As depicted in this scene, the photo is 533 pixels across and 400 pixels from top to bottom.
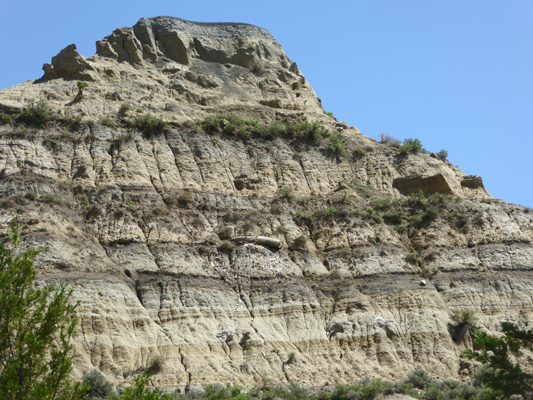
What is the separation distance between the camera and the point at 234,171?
135 feet

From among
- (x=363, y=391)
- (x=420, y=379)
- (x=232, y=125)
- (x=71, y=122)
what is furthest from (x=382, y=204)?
(x=71, y=122)

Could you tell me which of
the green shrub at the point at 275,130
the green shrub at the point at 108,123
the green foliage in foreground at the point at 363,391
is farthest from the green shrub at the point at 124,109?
the green foliage in foreground at the point at 363,391

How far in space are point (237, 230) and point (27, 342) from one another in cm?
2219

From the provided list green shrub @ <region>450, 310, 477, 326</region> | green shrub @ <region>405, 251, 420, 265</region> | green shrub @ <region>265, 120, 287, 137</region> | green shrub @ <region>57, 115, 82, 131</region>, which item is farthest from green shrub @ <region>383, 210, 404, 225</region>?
green shrub @ <region>57, 115, 82, 131</region>

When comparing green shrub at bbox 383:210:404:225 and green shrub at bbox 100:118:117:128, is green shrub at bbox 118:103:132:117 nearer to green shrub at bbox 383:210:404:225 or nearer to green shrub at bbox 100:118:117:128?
green shrub at bbox 100:118:117:128

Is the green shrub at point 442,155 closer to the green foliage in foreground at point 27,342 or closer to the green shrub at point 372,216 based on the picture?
the green shrub at point 372,216

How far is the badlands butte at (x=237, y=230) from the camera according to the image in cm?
2942

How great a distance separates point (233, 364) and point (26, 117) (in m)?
20.2

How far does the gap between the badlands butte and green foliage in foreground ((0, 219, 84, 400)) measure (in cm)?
1145

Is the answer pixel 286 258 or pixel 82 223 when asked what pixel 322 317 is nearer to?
pixel 286 258

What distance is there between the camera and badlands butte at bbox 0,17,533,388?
96.5 feet

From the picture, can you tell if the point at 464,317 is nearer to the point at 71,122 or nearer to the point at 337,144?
the point at 337,144

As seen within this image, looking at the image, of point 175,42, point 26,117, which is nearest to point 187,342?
point 26,117

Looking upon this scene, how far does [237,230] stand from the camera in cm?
3584
